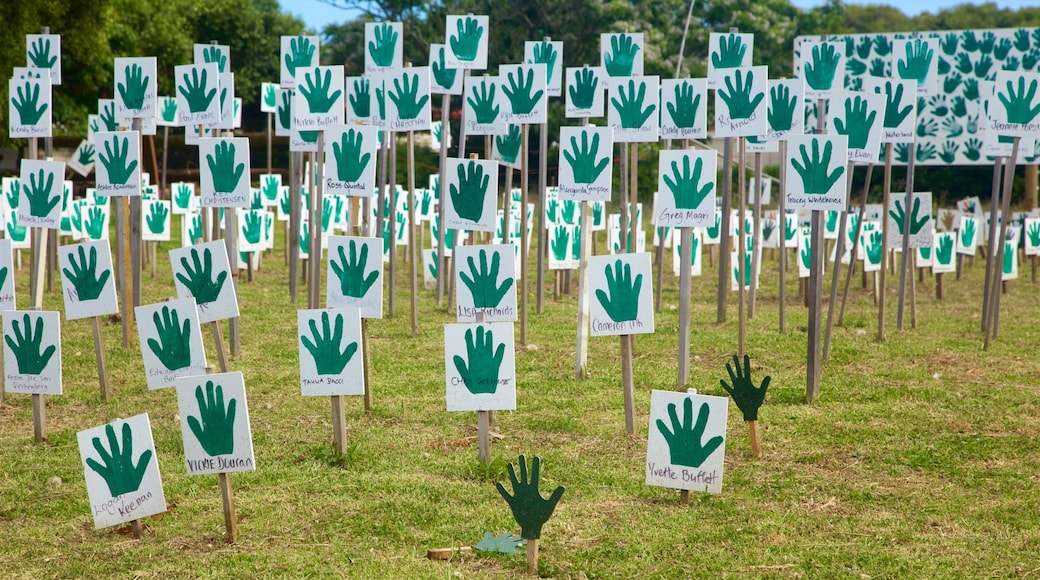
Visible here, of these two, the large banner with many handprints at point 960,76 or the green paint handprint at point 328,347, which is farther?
the large banner with many handprints at point 960,76

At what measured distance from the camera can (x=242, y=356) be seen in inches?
316

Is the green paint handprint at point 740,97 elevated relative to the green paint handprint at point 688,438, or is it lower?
elevated

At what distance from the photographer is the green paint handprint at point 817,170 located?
6.56 metres

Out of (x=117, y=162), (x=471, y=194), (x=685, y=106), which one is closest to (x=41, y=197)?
(x=117, y=162)

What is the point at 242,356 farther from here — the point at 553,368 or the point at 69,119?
the point at 69,119

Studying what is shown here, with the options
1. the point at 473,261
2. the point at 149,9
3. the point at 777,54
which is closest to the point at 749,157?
the point at 777,54

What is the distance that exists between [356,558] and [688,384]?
11.4ft

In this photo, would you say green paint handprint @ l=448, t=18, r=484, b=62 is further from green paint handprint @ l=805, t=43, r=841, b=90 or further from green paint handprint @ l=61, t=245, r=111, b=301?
green paint handprint @ l=61, t=245, r=111, b=301

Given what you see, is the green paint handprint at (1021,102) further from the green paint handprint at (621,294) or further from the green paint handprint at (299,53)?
the green paint handprint at (299,53)

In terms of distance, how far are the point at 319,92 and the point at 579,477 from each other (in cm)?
429

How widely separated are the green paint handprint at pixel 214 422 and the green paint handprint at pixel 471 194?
8.12 feet

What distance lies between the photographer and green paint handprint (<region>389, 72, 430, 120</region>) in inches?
334

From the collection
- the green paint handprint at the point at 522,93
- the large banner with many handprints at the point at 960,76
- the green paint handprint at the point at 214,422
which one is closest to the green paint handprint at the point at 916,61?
the green paint handprint at the point at 522,93

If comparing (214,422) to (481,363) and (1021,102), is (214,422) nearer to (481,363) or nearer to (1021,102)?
(481,363)
